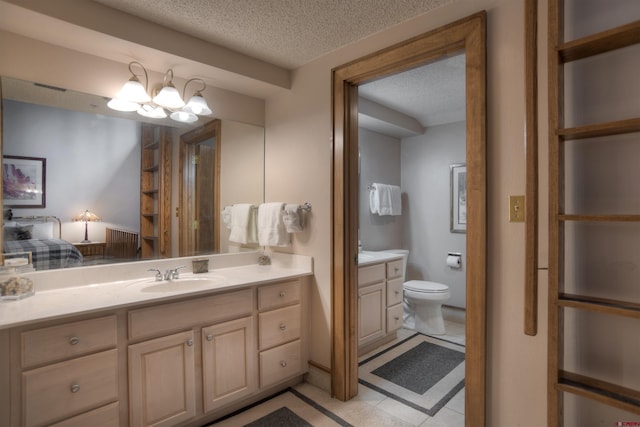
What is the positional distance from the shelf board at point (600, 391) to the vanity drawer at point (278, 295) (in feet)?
4.81

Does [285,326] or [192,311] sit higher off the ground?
[192,311]

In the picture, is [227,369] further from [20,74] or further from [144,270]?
[20,74]

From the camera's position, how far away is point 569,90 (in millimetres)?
1288

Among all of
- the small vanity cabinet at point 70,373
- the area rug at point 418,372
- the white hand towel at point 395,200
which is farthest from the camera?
the white hand towel at point 395,200

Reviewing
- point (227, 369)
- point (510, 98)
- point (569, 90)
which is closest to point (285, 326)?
point (227, 369)

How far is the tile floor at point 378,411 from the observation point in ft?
6.12

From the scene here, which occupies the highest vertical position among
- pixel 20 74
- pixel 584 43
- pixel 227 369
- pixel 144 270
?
pixel 20 74

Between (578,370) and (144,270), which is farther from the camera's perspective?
(144,270)

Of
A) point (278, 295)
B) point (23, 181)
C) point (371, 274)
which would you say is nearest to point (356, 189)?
point (278, 295)

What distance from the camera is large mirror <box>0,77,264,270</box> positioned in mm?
1688

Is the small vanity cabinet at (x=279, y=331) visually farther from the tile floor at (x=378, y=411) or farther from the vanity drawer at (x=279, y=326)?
the tile floor at (x=378, y=411)

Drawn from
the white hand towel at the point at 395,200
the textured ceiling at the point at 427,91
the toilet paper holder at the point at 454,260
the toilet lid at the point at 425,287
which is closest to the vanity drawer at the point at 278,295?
the toilet lid at the point at 425,287

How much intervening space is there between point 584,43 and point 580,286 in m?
0.90

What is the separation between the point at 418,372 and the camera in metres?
2.46
